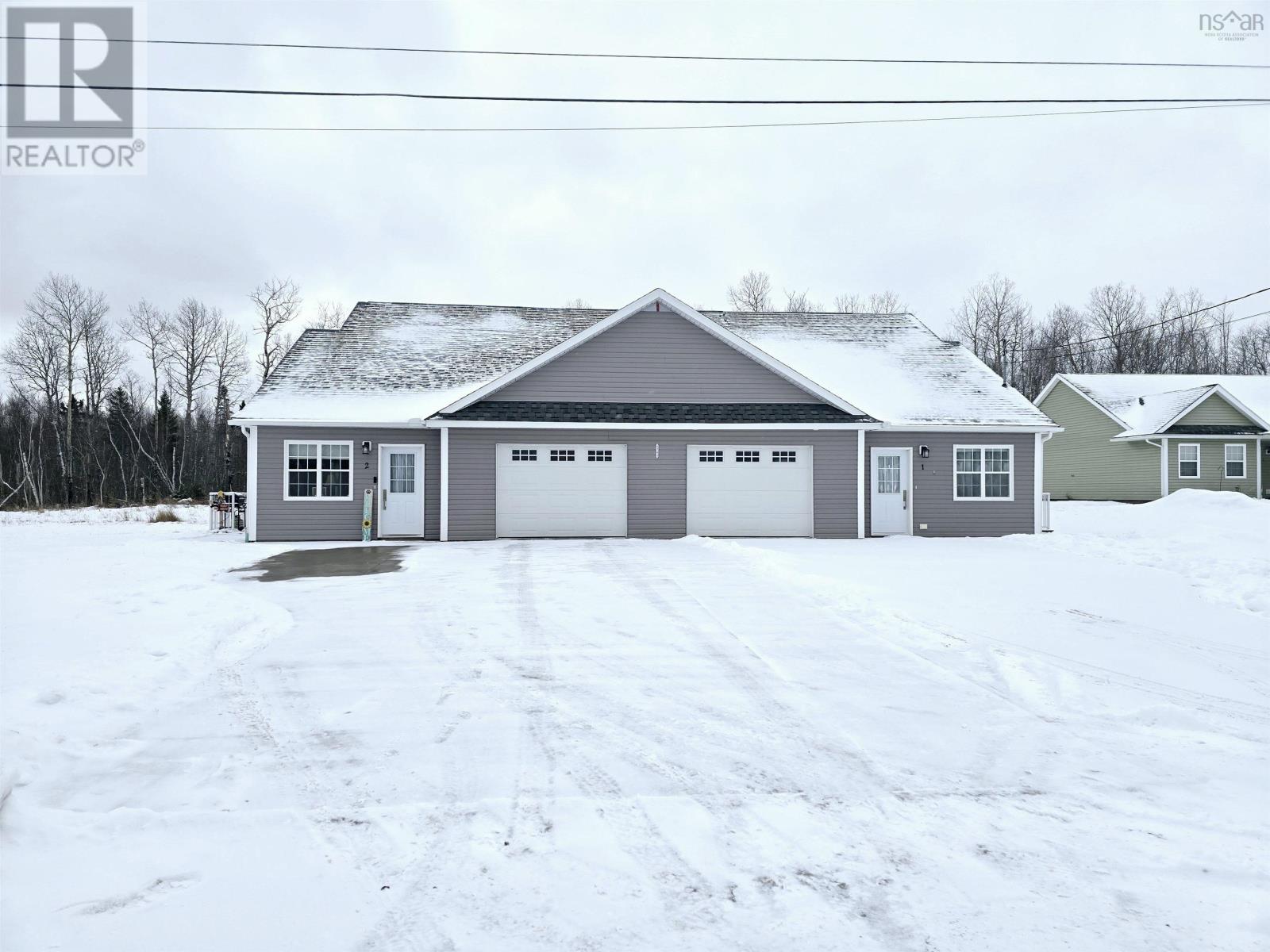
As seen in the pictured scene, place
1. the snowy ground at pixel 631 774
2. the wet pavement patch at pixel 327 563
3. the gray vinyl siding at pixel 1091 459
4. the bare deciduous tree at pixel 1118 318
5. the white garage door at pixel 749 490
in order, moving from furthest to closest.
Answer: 1. the bare deciduous tree at pixel 1118 318
2. the gray vinyl siding at pixel 1091 459
3. the white garage door at pixel 749 490
4. the wet pavement patch at pixel 327 563
5. the snowy ground at pixel 631 774

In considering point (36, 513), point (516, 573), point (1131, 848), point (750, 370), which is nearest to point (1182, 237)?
point (750, 370)

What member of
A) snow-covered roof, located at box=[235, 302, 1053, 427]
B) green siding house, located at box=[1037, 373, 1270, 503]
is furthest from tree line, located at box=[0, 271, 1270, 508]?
snow-covered roof, located at box=[235, 302, 1053, 427]

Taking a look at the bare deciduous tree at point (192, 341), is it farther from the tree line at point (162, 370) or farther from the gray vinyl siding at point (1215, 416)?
the gray vinyl siding at point (1215, 416)

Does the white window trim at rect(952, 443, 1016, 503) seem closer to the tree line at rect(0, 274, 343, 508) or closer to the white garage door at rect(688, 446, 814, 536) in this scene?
the white garage door at rect(688, 446, 814, 536)

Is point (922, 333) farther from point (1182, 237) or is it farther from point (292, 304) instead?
point (292, 304)

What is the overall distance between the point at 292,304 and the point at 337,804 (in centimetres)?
4308

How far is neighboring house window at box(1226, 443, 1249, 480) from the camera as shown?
92.9ft

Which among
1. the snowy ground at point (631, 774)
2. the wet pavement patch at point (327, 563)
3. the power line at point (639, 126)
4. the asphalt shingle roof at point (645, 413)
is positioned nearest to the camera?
the snowy ground at point (631, 774)

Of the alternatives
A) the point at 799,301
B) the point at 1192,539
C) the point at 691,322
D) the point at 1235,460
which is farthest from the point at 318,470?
the point at 799,301

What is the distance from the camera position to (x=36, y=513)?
27.2m

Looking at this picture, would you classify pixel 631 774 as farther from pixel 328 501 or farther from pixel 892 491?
pixel 892 491

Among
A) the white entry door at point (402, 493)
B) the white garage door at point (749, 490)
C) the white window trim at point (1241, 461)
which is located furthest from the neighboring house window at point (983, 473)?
the white window trim at point (1241, 461)

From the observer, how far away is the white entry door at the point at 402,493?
1648cm

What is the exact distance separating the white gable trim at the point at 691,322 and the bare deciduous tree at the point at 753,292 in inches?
1151
